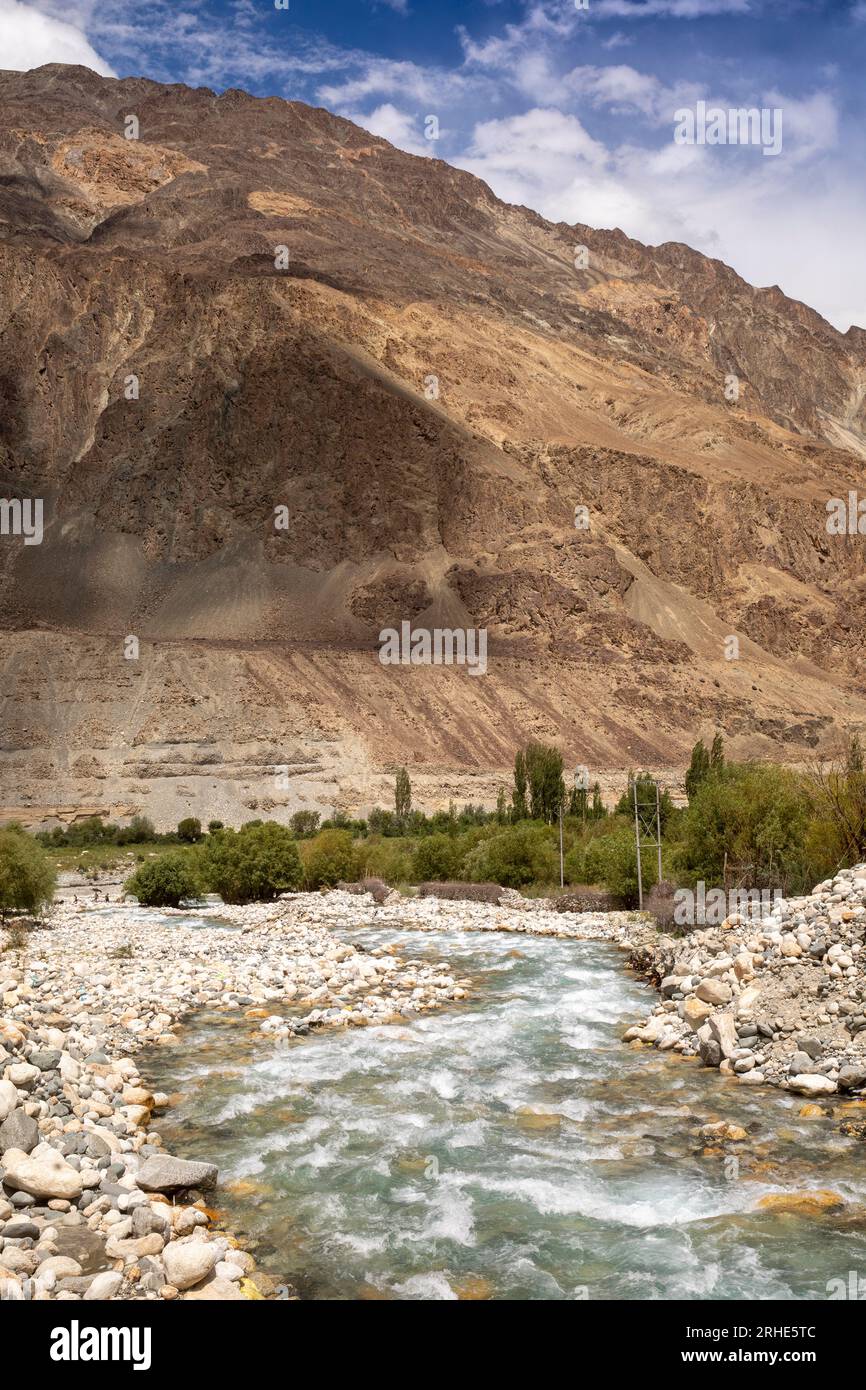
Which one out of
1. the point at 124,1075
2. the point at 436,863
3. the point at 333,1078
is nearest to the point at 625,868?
the point at 436,863

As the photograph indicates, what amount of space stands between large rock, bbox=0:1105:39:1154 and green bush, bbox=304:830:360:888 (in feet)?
104

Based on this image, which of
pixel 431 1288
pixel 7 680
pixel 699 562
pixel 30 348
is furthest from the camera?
pixel 30 348

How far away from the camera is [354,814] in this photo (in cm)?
7275

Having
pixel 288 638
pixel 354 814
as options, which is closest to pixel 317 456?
pixel 288 638

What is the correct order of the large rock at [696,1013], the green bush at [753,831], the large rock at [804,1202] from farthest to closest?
the green bush at [753,831] < the large rock at [696,1013] < the large rock at [804,1202]

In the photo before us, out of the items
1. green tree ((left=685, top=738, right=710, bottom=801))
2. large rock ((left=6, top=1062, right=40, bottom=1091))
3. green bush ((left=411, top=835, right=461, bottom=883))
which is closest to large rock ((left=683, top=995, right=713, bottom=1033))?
large rock ((left=6, top=1062, right=40, bottom=1091))

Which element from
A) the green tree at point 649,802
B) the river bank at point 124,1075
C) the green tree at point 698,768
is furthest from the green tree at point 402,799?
the river bank at point 124,1075

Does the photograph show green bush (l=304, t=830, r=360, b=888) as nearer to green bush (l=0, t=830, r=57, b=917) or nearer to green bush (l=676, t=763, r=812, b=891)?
green bush (l=0, t=830, r=57, b=917)

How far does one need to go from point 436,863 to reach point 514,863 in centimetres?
373

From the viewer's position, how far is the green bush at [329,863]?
135ft

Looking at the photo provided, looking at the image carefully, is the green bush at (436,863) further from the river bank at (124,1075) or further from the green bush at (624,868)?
the river bank at (124,1075)

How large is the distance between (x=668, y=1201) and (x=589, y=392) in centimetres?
14027

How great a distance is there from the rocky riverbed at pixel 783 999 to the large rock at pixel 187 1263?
7.32 meters

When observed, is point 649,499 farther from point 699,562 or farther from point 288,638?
point 288,638
